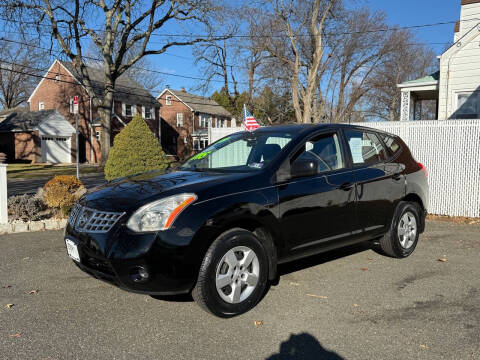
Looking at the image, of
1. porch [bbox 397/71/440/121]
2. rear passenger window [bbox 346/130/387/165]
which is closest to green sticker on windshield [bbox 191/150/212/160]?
rear passenger window [bbox 346/130/387/165]

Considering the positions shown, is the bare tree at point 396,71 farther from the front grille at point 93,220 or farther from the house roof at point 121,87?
the front grille at point 93,220

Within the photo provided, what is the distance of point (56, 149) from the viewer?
109 feet

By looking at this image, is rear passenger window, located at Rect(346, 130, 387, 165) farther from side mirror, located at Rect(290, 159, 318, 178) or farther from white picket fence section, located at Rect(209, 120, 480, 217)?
white picket fence section, located at Rect(209, 120, 480, 217)

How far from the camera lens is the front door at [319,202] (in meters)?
4.04

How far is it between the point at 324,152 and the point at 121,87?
3773 cm

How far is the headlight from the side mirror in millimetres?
1137

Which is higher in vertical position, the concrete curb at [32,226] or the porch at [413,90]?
the porch at [413,90]

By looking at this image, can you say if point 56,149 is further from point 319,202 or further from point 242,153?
point 319,202

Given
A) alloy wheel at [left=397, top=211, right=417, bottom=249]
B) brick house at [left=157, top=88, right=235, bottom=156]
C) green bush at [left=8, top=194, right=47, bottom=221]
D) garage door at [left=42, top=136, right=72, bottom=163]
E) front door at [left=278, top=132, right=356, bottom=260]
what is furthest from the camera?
brick house at [left=157, top=88, right=235, bottom=156]

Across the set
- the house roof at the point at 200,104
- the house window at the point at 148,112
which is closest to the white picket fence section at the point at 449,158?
the house window at the point at 148,112

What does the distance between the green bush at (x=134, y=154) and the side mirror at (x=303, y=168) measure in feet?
19.5

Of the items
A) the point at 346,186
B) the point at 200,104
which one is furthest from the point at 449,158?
the point at 200,104

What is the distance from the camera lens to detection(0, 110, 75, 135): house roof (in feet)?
104

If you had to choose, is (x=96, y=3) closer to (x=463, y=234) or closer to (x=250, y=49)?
(x=250, y=49)
